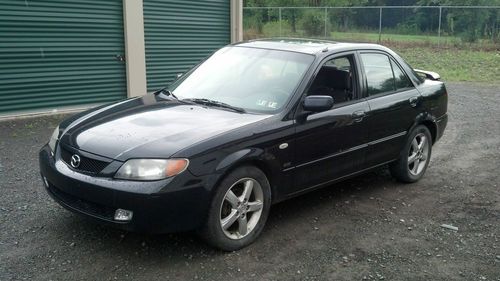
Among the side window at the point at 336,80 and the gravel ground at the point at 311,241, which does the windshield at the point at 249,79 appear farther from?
the gravel ground at the point at 311,241

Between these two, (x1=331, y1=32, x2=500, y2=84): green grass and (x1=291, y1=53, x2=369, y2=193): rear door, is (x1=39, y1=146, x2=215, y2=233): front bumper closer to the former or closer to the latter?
(x1=291, y1=53, x2=369, y2=193): rear door

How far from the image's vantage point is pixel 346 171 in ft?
17.5

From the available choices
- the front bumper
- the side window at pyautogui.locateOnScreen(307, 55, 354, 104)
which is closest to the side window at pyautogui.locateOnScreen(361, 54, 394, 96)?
the side window at pyautogui.locateOnScreen(307, 55, 354, 104)

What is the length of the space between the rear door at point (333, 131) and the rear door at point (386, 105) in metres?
0.17

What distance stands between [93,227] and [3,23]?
5864mm

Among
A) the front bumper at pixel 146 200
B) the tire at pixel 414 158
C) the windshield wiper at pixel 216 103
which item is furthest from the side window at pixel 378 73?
the front bumper at pixel 146 200

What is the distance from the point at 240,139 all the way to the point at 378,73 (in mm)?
2286

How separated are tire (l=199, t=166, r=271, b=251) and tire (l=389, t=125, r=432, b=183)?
2.30m

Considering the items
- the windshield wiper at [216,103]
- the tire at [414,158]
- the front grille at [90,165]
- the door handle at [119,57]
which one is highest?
the door handle at [119,57]

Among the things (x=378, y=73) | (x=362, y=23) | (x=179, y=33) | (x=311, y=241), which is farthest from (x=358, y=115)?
(x=362, y=23)

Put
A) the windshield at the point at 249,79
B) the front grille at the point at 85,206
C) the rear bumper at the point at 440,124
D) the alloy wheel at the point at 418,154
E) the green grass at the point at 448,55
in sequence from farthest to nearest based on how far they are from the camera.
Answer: the green grass at the point at 448,55
the rear bumper at the point at 440,124
the alloy wheel at the point at 418,154
the windshield at the point at 249,79
the front grille at the point at 85,206

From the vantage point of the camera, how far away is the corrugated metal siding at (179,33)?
11.3 metres

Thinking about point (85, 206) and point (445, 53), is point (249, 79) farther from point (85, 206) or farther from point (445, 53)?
point (445, 53)

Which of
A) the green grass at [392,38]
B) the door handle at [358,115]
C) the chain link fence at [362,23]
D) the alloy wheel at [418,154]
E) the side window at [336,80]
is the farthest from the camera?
the chain link fence at [362,23]
